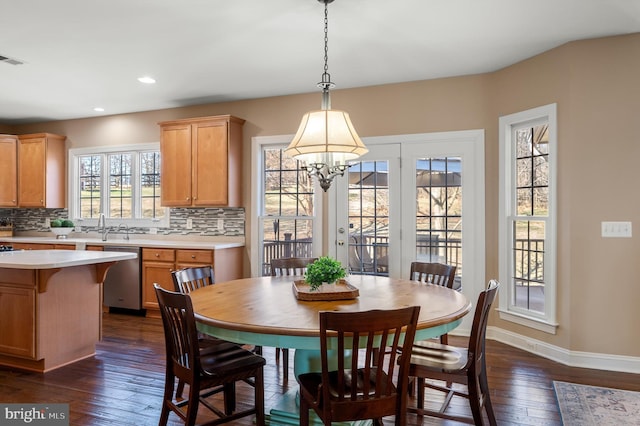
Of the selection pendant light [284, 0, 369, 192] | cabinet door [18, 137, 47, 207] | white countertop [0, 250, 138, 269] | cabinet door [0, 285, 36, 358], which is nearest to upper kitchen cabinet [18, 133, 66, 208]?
cabinet door [18, 137, 47, 207]

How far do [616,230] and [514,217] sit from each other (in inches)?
32.5

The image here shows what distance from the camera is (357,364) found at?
5.83ft

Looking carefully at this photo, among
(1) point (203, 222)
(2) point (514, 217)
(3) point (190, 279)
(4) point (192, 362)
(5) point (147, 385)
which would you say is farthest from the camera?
(1) point (203, 222)

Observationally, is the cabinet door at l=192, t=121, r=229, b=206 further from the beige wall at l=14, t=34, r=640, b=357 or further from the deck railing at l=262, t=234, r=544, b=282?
the beige wall at l=14, t=34, r=640, b=357

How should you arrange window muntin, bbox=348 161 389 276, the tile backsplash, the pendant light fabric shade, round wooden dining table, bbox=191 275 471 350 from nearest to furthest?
1. round wooden dining table, bbox=191 275 471 350
2. the pendant light fabric shade
3. window muntin, bbox=348 161 389 276
4. the tile backsplash

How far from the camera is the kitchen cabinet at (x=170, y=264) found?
15.8 feet

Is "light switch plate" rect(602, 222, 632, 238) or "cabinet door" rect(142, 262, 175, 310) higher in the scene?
"light switch plate" rect(602, 222, 632, 238)

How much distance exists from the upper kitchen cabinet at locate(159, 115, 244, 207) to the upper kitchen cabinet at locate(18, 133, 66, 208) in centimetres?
206

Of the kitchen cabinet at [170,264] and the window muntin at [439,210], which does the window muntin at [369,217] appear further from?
the kitchen cabinet at [170,264]

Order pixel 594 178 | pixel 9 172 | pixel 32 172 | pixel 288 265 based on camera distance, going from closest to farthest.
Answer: pixel 594 178 < pixel 288 265 < pixel 32 172 < pixel 9 172

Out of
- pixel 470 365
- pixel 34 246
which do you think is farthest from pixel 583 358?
pixel 34 246

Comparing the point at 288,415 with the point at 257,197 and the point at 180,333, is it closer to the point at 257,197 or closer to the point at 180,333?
the point at 180,333

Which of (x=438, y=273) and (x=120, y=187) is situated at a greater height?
(x=120, y=187)

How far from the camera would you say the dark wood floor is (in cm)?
262
